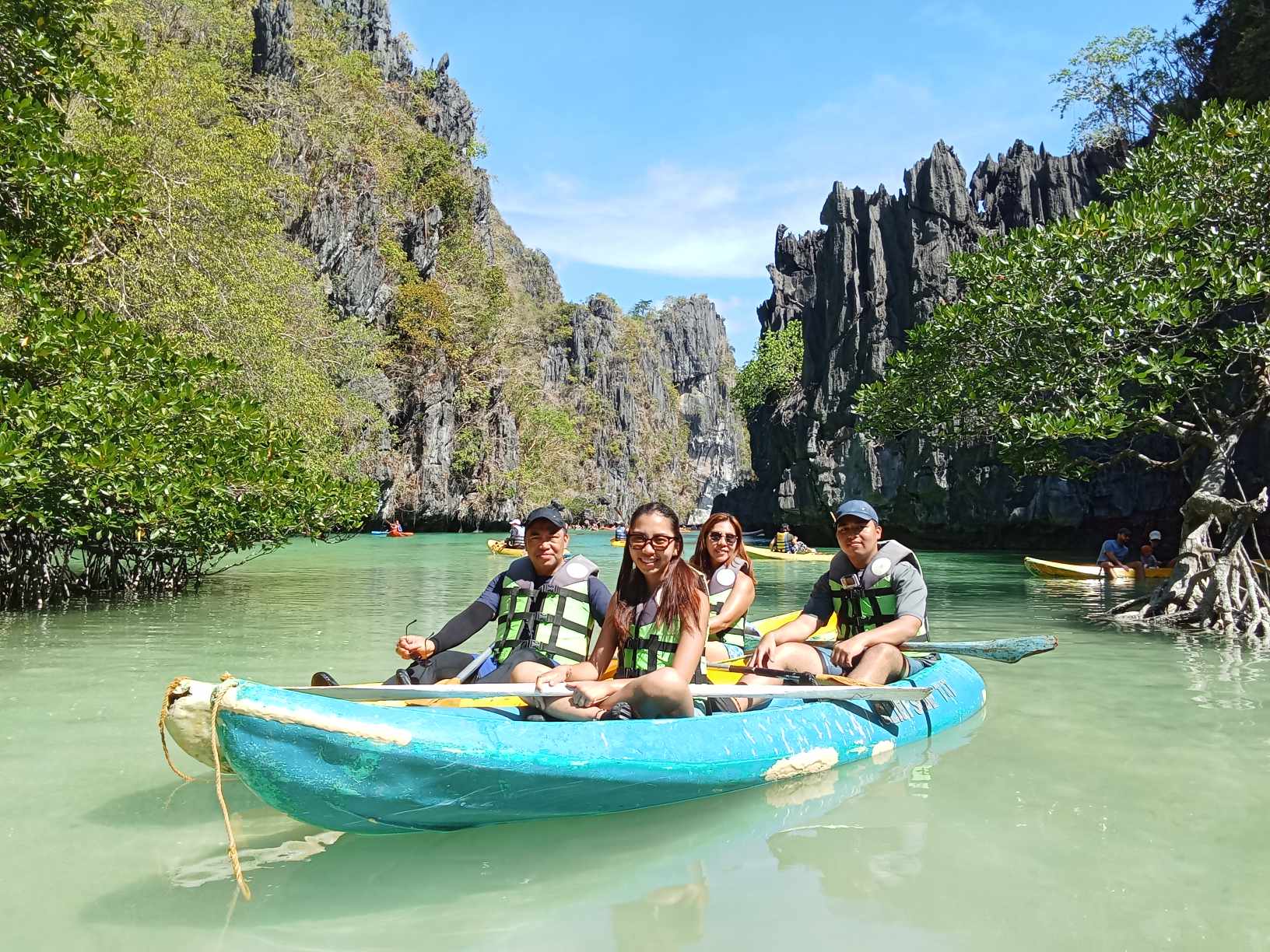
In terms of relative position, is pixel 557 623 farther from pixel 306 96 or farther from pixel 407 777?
pixel 306 96

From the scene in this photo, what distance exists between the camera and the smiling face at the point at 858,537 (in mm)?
5246

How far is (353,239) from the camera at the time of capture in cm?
3741

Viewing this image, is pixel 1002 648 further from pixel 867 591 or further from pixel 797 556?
pixel 797 556

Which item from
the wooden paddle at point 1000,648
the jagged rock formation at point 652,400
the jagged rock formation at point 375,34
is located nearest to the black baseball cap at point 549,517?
the wooden paddle at point 1000,648

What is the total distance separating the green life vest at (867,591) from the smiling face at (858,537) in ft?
0.17

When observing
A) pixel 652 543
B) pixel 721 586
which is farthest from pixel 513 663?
pixel 721 586

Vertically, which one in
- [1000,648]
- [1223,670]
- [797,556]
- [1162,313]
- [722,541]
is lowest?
[797,556]

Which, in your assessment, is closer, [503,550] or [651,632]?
[651,632]

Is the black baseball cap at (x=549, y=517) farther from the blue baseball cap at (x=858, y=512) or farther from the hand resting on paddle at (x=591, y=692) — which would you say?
the blue baseball cap at (x=858, y=512)

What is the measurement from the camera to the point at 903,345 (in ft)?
121

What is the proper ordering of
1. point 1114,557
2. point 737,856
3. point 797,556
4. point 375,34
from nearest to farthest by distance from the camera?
A: 1. point 737,856
2. point 1114,557
3. point 797,556
4. point 375,34

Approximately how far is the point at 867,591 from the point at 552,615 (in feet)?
6.15

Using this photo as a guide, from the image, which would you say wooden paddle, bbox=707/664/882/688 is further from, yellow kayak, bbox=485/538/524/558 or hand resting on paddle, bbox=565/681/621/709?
yellow kayak, bbox=485/538/524/558

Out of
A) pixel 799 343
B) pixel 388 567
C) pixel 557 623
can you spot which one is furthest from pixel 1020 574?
pixel 799 343
